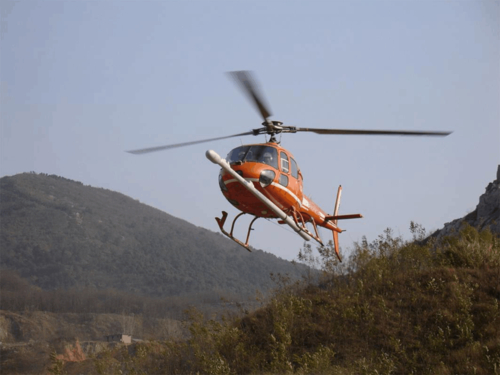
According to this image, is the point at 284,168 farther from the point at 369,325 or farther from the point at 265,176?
the point at 369,325

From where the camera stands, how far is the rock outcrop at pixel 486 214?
24.2 meters

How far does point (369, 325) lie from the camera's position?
17.3 metres

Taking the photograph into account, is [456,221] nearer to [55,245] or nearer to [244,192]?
[244,192]

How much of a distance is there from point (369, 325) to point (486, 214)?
10076 millimetres

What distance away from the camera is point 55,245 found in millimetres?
160000

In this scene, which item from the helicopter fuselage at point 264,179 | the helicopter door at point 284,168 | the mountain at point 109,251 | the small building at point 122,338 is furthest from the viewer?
the mountain at point 109,251

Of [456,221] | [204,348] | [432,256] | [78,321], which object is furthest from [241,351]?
[78,321]

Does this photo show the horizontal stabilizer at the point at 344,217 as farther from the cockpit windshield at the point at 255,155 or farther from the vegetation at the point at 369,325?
the cockpit windshield at the point at 255,155

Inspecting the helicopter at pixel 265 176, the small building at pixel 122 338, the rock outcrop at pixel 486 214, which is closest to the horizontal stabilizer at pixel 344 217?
the helicopter at pixel 265 176

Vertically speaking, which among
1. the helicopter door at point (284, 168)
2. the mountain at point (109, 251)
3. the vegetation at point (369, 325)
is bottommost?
the vegetation at point (369, 325)

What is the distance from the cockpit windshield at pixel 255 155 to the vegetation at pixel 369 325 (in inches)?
177

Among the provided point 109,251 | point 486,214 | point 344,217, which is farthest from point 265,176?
point 109,251

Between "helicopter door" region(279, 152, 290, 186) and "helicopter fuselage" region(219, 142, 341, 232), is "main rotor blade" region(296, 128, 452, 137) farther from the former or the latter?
"helicopter fuselage" region(219, 142, 341, 232)

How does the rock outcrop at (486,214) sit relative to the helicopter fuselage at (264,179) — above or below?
above
